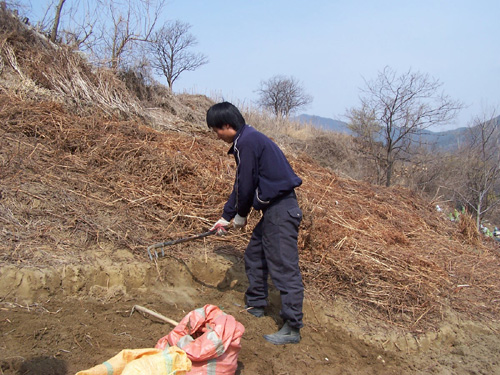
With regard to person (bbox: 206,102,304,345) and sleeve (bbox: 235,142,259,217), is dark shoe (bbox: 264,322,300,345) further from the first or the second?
sleeve (bbox: 235,142,259,217)

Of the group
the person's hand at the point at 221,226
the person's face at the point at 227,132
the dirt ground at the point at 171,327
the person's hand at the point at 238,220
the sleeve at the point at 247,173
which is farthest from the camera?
the person's hand at the point at 221,226

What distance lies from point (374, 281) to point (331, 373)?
1236 mm

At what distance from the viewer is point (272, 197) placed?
114 inches

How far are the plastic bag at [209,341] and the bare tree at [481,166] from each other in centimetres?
937

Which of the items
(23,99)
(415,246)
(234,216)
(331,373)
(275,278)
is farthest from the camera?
(23,99)

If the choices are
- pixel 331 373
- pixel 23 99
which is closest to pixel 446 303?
pixel 331 373

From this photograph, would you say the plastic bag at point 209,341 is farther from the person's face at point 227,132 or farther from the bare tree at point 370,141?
the bare tree at point 370,141

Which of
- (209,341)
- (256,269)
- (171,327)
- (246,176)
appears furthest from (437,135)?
(209,341)

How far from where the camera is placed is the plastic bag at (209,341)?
228 cm

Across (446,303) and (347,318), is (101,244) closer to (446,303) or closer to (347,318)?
(347,318)

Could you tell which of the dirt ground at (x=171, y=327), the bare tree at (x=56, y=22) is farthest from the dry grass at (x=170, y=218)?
the bare tree at (x=56, y=22)

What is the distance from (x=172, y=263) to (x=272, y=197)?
1446mm

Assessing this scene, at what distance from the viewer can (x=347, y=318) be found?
347cm

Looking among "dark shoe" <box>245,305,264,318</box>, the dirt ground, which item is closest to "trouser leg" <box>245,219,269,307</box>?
"dark shoe" <box>245,305,264,318</box>
